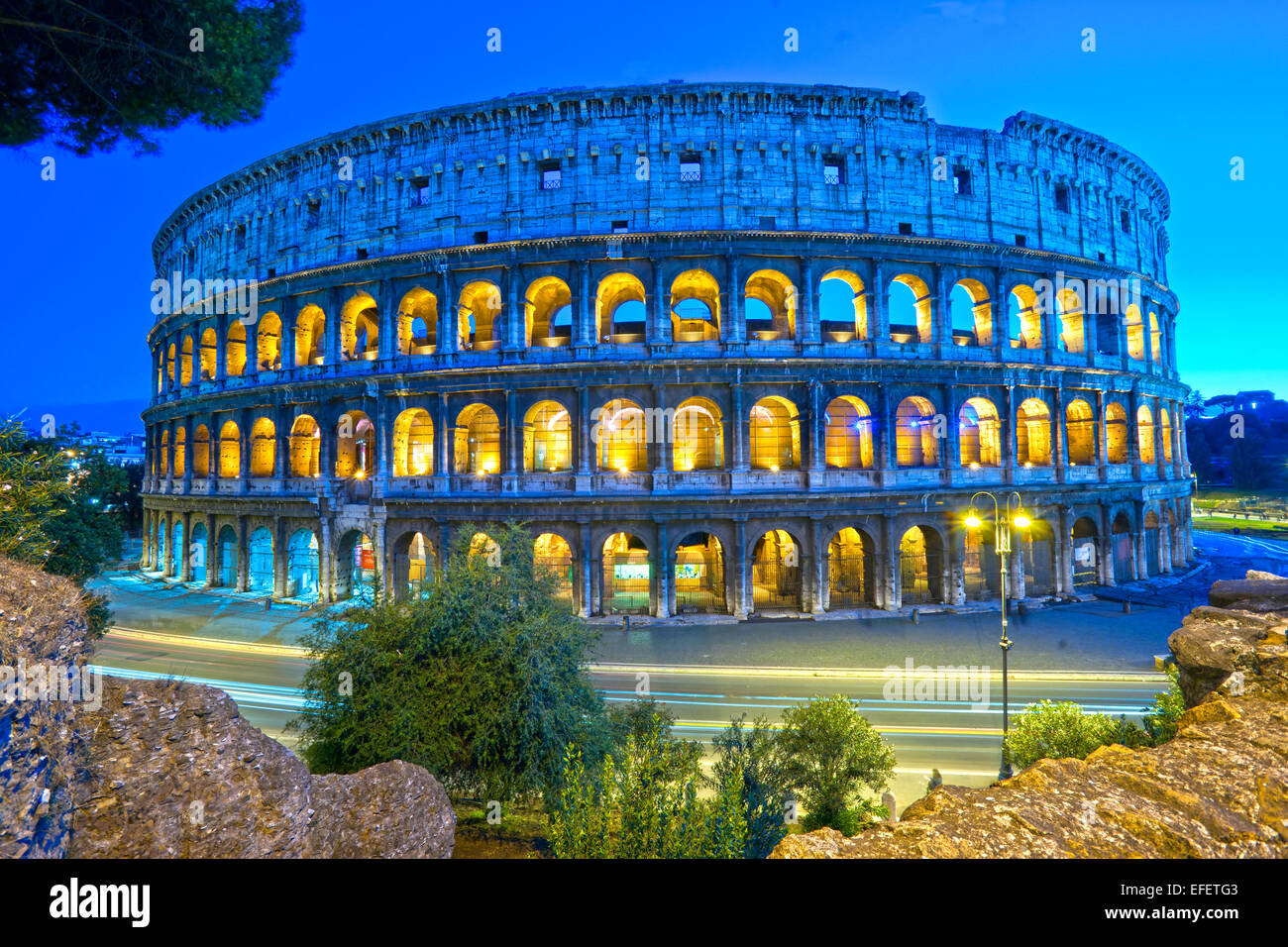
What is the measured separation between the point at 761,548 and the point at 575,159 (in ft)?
61.4

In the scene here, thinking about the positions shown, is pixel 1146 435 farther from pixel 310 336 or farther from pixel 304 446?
pixel 310 336

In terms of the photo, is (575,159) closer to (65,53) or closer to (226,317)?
(65,53)

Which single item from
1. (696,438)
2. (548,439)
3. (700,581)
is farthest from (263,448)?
(700,581)

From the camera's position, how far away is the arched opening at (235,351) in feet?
88.2

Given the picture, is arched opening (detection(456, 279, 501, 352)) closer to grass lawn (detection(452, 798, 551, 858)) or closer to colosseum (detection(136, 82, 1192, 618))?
colosseum (detection(136, 82, 1192, 618))

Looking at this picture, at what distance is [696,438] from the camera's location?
2377 cm

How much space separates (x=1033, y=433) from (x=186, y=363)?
142 feet

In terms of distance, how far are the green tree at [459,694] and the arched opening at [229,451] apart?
23.7m

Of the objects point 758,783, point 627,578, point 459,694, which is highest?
point 459,694

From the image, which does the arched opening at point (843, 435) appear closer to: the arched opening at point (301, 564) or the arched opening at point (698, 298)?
the arched opening at point (698, 298)

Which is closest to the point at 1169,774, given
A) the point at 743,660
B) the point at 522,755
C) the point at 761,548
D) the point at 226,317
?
the point at 522,755

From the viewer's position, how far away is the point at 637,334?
2348 cm

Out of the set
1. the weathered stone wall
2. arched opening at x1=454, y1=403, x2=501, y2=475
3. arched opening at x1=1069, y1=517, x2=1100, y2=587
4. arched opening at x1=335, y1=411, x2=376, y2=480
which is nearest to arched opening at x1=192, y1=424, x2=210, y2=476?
arched opening at x1=335, y1=411, x2=376, y2=480

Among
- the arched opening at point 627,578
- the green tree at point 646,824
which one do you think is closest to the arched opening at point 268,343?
the arched opening at point 627,578
